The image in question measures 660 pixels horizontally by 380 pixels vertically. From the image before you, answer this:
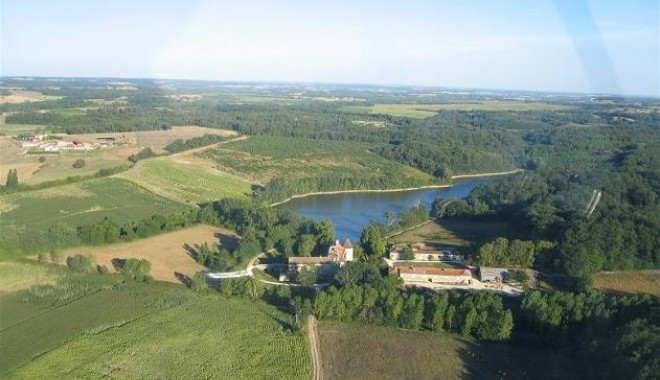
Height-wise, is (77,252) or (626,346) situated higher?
(626,346)

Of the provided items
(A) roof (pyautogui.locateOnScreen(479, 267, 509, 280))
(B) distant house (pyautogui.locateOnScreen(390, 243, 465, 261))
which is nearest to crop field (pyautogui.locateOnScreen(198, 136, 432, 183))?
(B) distant house (pyautogui.locateOnScreen(390, 243, 465, 261))

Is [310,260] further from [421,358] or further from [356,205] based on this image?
[356,205]

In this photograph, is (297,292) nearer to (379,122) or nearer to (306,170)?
(306,170)

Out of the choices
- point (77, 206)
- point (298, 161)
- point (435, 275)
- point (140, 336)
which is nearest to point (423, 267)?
point (435, 275)

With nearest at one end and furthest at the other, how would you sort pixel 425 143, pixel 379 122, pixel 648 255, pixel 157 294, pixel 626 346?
pixel 626 346 → pixel 157 294 → pixel 648 255 → pixel 425 143 → pixel 379 122

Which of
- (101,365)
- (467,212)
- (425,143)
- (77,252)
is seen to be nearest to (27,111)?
(425,143)
